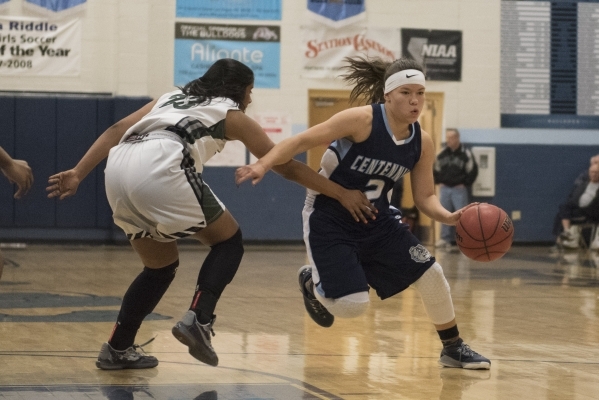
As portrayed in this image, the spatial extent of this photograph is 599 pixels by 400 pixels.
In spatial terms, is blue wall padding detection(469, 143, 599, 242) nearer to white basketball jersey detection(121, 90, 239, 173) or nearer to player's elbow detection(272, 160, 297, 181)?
player's elbow detection(272, 160, 297, 181)

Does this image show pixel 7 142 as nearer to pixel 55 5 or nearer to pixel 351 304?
pixel 55 5

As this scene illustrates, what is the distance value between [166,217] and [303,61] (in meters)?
10.6

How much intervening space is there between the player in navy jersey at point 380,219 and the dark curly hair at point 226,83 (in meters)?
0.52

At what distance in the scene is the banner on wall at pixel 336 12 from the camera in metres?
14.5

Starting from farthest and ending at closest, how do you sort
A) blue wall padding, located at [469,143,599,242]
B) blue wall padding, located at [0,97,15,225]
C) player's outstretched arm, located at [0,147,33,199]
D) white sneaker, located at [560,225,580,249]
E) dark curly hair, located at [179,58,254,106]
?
1. blue wall padding, located at [469,143,599,242]
2. white sneaker, located at [560,225,580,249]
3. blue wall padding, located at [0,97,15,225]
4. dark curly hair, located at [179,58,254,106]
5. player's outstretched arm, located at [0,147,33,199]

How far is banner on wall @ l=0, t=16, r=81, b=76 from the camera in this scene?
13742mm

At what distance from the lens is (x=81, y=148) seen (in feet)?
45.4

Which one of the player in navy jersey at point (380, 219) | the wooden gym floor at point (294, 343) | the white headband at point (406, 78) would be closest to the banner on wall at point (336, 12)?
the wooden gym floor at point (294, 343)

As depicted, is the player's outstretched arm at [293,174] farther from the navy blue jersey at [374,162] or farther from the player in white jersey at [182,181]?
the navy blue jersey at [374,162]

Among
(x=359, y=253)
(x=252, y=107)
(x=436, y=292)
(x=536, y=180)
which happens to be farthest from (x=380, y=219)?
(x=536, y=180)

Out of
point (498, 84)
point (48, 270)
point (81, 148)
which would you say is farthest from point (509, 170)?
point (48, 270)

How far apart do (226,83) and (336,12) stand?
10.5 meters

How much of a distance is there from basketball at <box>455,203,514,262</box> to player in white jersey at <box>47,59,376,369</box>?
2.54ft

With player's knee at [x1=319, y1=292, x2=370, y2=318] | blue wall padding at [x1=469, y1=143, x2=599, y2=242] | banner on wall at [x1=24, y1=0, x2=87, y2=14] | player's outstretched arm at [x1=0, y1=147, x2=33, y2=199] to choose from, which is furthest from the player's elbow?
blue wall padding at [x1=469, y1=143, x2=599, y2=242]
